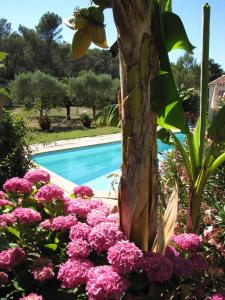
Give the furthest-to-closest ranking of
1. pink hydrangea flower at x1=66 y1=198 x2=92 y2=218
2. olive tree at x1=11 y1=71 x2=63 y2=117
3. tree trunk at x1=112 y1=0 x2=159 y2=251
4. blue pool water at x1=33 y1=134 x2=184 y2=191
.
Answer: olive tree at x1=11 y1=71 x2=63 y2=117 → blue pool water at x1=33 y1=134 x2=184 y2=191 → pink hydrangea flower at x1=66 y1=198 x2=92 y2=218 → tree trunk at x1=112 y1=0 x2=159 y2=251

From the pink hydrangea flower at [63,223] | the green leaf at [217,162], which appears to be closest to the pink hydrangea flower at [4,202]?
the pink hydrangea flower at [63,223]

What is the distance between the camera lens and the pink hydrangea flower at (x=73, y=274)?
7.30 feet

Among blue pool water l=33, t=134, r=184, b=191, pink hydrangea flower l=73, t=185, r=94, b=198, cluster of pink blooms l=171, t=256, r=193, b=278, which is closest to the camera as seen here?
cluster of pink blooms l=171, t=256, r=193, b=278

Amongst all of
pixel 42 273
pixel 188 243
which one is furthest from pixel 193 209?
pixel 42 273

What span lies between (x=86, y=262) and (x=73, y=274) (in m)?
0.15

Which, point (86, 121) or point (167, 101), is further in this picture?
point (86, 121)

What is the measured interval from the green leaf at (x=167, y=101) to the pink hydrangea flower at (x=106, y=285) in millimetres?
1251

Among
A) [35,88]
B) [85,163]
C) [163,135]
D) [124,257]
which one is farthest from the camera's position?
[35,88]

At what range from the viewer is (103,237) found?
→ 2416mm

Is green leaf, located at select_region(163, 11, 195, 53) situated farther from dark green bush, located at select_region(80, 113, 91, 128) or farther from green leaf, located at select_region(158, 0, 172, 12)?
dark green bush, located at select_region(80, 113, 91, 128)

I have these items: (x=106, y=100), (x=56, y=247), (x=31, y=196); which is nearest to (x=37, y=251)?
(x=56, y=247)

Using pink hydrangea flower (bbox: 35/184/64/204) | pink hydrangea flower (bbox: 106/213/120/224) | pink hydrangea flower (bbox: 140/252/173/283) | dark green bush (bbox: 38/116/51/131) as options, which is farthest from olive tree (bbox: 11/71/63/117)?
pink hydrangea flower (bbox: 140/252/173/283)

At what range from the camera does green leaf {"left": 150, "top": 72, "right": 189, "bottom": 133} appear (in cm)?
272

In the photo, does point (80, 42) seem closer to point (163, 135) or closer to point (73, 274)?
point (163, 135)
